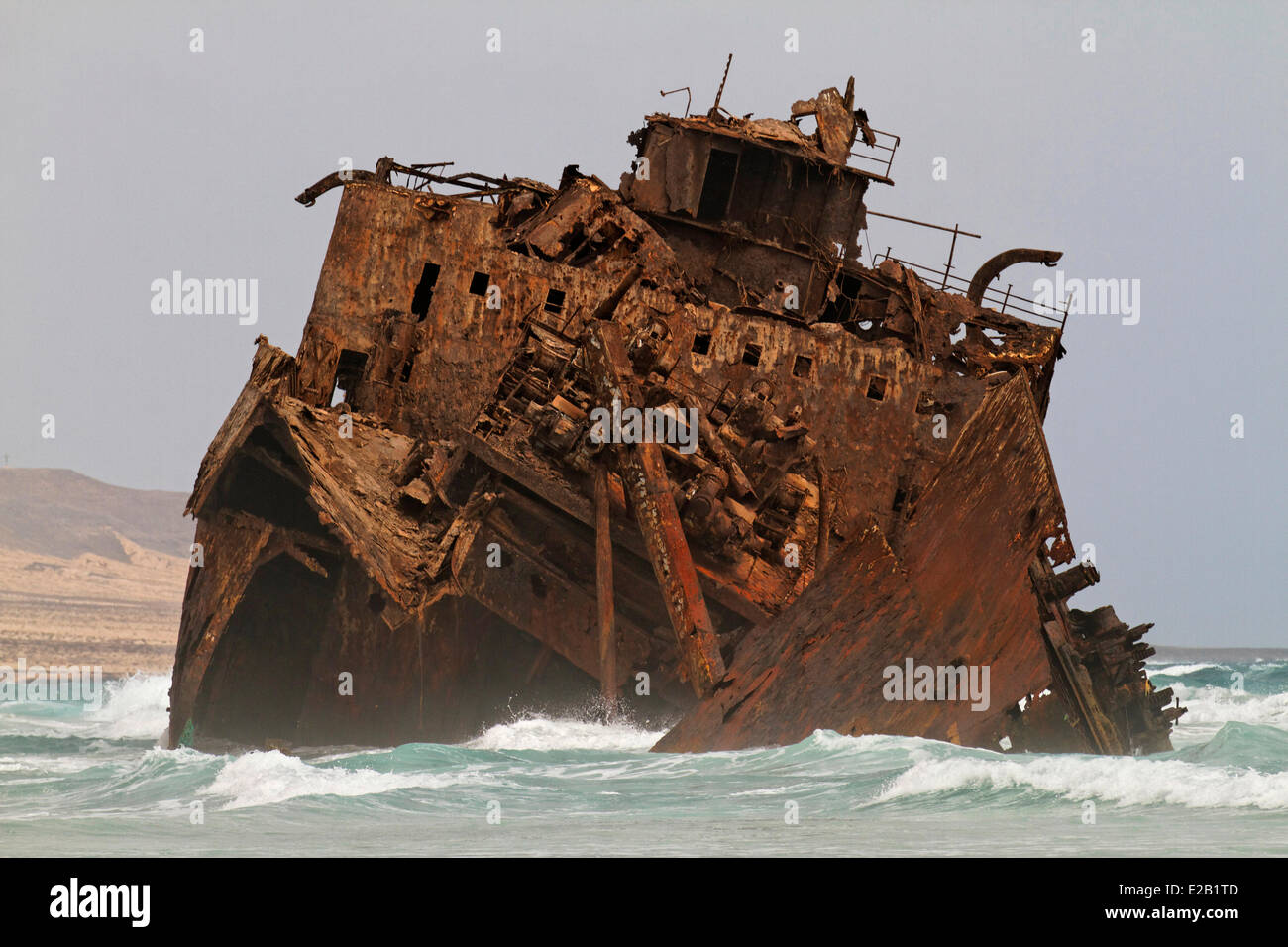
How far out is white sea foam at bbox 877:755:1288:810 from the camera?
8.77 metres

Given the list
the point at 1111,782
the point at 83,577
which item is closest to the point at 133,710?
the point at 1111,782

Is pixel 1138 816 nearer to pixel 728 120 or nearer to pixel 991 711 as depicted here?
pixel 991 711

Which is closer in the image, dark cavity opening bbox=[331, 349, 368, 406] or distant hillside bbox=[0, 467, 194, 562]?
dark cavity opening bbox=[331, 349, 368, 406]

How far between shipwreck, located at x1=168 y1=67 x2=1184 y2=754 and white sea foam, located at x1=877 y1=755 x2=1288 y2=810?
85 centimetres

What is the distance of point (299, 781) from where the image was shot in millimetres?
9766

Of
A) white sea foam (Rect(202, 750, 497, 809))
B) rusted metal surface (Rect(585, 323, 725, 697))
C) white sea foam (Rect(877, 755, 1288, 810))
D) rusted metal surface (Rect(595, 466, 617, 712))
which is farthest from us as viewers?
rusted metal surface (Rect(595, 466, 617, 712))

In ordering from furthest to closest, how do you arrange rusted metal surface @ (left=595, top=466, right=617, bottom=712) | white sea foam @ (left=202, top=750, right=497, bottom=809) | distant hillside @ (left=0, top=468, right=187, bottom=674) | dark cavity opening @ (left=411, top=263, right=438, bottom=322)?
distant hillside @ (left=0, top=468, right=187, bottom=674) < dark cavity opening @ (left=411, top=263, right=438, bottom=322) < rusted metal surface @ (left=595, top=466, right=617, bottom=712) < white sea foam @ (left=202, top=750, right=497, bottom=809)

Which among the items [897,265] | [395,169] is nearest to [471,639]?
[395,169]

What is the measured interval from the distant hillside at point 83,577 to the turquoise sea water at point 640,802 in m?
26.7

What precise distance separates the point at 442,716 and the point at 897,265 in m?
7.45

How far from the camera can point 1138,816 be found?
27.6ft

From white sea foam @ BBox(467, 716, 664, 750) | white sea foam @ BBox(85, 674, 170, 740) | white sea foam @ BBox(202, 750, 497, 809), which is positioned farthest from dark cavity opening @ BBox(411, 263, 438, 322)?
white sea foam @ BBox(85, 674, 170, 740)

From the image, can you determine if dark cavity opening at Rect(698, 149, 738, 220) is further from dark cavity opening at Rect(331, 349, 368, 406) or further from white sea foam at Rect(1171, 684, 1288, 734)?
white sea foam at Rect(1171, 684, 1288, 734)

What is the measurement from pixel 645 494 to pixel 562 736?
2710mm
